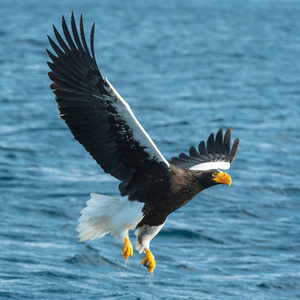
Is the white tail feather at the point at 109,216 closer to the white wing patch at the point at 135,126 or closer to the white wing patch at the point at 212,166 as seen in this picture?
the white wing patch at the point at 135,126

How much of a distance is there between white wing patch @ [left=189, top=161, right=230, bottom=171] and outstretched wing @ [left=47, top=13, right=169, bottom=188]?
99 centimetres

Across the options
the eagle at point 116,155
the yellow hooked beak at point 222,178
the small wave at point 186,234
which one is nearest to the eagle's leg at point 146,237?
the eagle at point 116,155

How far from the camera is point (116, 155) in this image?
23.9 feet

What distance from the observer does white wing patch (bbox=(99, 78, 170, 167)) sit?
6.71 meters

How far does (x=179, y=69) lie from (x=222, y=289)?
16755mm

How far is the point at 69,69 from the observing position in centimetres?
685

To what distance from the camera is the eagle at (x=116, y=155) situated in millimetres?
6809

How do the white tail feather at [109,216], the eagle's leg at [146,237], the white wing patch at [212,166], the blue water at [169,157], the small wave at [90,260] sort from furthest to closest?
the small wave at [90,260] → the blue water at [169,157] → the white wing patch at [212,166] → the eagle's leg at [146,237] → the white tail feather at [109,216]

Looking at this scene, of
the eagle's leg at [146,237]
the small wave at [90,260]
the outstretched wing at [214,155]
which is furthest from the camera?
the small wave at [90,260]

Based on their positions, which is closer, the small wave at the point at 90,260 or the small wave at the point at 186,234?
the small wave at the point at 90,260

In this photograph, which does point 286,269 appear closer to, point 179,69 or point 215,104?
point 215,104

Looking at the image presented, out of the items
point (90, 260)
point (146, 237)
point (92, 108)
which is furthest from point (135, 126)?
point (90, 260)

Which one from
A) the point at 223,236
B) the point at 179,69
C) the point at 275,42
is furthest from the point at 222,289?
the point at 275,42

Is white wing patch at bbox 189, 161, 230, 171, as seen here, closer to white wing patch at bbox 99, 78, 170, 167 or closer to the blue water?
white wing patch at bbox 99, 78, 170, 167
